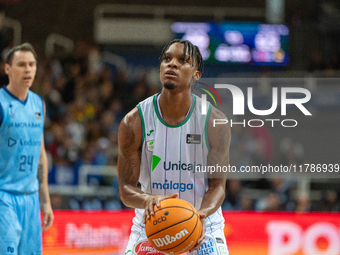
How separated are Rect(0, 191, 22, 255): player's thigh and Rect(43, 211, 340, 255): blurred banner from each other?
7.03 feet

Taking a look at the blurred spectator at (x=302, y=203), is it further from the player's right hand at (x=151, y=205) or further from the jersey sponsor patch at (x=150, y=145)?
the player's right hand at (x=151, y=205)

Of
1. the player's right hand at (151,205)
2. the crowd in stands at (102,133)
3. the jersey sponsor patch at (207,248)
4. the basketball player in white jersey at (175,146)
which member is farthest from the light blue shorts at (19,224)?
the crowd in stands at (102,133)

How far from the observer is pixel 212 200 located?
129 inches

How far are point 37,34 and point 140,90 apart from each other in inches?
140

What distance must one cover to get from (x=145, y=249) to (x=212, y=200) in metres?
0.57

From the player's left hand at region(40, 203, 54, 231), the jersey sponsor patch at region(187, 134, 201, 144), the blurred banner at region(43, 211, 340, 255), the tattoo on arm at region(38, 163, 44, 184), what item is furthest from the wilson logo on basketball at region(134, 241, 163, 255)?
the blurred banner at region(43, 211, 340, 255)

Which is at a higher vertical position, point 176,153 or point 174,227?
point 176,153

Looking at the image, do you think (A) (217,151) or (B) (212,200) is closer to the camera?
(B) (212,200)

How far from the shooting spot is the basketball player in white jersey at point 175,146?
3.39 m

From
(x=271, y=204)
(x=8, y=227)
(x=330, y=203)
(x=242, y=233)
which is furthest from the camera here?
(x=330, y=203)

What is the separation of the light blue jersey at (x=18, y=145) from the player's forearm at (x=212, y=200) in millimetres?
1847

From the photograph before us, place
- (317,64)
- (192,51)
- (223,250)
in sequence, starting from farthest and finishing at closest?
(317,64) < (192,51) < (223,250)

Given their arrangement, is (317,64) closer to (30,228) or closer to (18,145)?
(18,145)

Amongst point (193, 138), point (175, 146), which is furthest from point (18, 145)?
point (193, 138)
